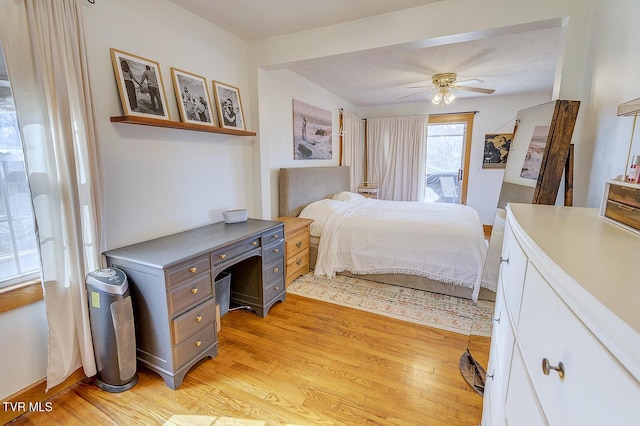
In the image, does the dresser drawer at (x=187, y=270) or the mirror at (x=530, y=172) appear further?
the dresser drawer at (x=187, y=270)

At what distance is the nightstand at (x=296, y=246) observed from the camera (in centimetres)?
299

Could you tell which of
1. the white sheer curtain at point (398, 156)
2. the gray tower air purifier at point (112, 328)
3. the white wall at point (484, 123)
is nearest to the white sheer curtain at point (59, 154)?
the gray tower air purifier at point (112, 328)

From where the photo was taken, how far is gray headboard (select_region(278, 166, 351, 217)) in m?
3.49

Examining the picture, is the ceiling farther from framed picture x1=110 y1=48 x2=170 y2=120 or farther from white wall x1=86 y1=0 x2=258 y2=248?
framed picture x1=110 y1=48 x2=170 y2=120

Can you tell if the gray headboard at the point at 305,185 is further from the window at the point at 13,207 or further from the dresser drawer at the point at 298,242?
the window at the point at 13,207

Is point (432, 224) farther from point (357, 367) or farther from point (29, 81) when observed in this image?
point (29, 81)

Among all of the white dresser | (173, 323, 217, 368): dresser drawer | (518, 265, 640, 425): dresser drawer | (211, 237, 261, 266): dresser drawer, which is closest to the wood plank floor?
(173, 323, 217, 368): dresser drawer

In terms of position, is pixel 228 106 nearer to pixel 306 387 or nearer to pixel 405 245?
pixel 405 245

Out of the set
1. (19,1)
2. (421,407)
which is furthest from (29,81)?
(421,407)

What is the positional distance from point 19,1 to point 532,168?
9.16ft

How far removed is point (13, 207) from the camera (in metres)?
1.49

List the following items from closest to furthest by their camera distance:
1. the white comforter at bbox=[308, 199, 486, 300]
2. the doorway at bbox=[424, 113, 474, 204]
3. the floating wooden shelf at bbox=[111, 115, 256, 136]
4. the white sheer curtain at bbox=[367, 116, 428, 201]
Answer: the floating wooden shelf at bbox=[111, 115, 256, 136] < the white comforter at bbox=[308, 199, 486, 300] < the doorway at bbox=[424, 113, 474, 204] < the white sheer curtain at bbox=[367, 116, 428, 201]

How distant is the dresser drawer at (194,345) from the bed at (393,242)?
156 cm

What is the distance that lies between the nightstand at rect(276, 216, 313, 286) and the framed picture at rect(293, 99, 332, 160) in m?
1.06
